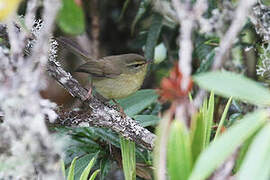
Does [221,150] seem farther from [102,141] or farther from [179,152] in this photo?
[102,141]

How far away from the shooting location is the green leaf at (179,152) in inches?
44.2

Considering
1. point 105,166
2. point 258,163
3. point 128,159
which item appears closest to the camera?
point 258,163

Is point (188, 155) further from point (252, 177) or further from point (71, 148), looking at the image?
point (71, 148)

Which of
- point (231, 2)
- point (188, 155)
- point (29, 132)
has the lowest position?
point (188, 155)

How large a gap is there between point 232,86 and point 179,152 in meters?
0.26

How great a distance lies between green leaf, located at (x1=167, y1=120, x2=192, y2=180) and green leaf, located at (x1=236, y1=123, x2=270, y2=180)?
0.65 feet

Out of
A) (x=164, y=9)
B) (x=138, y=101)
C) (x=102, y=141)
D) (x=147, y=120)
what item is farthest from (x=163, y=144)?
(x=164, y=9)

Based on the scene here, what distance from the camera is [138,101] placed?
109 inches

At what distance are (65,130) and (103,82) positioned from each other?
60 cm

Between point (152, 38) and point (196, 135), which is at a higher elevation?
point (152, 38)

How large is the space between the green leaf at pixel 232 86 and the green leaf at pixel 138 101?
158 cm

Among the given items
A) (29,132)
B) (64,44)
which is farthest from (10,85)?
(64,44)

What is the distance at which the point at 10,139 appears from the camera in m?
1.25

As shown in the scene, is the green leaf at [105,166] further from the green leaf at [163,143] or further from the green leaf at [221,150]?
the green leaf at [221,150]
